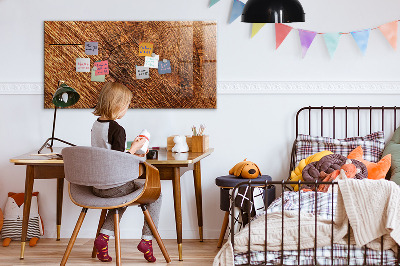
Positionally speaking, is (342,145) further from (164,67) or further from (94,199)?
(94,199)

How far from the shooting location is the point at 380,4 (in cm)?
420

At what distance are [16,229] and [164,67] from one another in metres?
1.55

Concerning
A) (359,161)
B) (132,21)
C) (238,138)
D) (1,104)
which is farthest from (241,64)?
(1,104)

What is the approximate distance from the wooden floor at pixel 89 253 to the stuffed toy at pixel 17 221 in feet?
0.20

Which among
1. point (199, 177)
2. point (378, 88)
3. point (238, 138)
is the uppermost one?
point (378, 88)

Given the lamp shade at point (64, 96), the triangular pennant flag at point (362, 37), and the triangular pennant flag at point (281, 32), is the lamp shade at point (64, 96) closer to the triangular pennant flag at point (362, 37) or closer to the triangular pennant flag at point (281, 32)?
the triangular pennant flag at point (281, 32)

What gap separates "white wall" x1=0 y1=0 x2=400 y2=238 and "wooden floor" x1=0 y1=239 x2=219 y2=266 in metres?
0.17

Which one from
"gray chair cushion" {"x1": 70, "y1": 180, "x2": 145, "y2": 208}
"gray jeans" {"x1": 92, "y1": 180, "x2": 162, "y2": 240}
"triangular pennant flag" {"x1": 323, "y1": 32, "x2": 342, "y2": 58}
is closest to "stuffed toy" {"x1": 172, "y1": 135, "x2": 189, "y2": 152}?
"gray jeans" {"x1": 92, "y1": 180, "x2": 162, "y2": 240}

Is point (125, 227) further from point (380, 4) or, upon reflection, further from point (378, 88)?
point (380, 4)

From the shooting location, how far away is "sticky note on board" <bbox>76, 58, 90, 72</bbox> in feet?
14.0

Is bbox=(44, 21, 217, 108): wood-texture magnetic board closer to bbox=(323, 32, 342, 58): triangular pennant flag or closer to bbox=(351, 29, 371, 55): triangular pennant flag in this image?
bbox=(323, 32, 342, 58): triangular pennant flag

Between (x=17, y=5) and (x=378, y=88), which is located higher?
(x=17, y=5)

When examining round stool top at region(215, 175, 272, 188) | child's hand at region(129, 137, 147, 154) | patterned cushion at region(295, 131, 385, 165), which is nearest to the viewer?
child's hand at region(129, 137, 147, 154)

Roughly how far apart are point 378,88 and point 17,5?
105 inches
